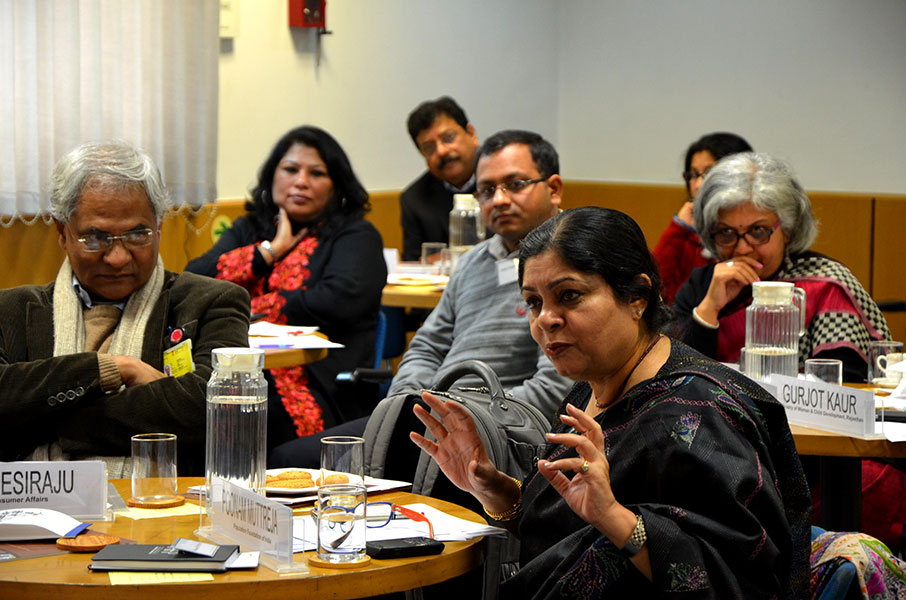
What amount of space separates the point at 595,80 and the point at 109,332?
654 cm

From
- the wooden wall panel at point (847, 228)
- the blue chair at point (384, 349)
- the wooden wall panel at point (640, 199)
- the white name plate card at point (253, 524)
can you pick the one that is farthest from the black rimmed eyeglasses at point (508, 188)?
the wooden wall panel at point (640, 199)

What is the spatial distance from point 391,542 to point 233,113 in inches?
186

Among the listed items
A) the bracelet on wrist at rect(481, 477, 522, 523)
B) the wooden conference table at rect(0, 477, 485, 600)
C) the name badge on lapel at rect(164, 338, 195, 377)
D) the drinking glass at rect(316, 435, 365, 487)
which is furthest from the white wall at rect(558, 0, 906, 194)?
the wooden conference table at rect(0, 477, 485, 600)

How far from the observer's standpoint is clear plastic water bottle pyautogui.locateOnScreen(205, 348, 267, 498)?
2.13 metres

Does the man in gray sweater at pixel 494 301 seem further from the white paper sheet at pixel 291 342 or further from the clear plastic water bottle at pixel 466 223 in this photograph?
the clear plastic water bottle at pixel 466 223

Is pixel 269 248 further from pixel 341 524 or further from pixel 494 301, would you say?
pixel 341 524

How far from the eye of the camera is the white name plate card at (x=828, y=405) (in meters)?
2.71

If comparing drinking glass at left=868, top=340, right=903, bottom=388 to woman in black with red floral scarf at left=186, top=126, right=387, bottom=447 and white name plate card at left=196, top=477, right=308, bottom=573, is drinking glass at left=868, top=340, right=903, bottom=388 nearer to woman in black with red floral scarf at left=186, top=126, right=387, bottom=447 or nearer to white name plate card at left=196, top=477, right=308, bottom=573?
woman in black with red floral scarf at left=186, top=126, right=387, bottom=447

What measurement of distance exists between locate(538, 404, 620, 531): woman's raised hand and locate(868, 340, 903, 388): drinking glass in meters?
1.83

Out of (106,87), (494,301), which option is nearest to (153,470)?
(494,301)

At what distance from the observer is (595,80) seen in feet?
29.3

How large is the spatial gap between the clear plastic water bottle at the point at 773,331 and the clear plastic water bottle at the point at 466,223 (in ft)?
9.90

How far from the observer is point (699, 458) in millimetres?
1814

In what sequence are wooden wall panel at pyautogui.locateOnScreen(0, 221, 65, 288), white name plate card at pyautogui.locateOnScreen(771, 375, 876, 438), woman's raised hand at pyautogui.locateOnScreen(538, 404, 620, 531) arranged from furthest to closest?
1. wooden wall panel at pyautogui.locateOnScreen(0, 221, 65, 288)
2. white name plate card at pyautogui.locateOnScreen(771, 375, 876, 438)
3. woman's raised hand at pyautogui.locateOnScreen(538, 404, 620, 531)
